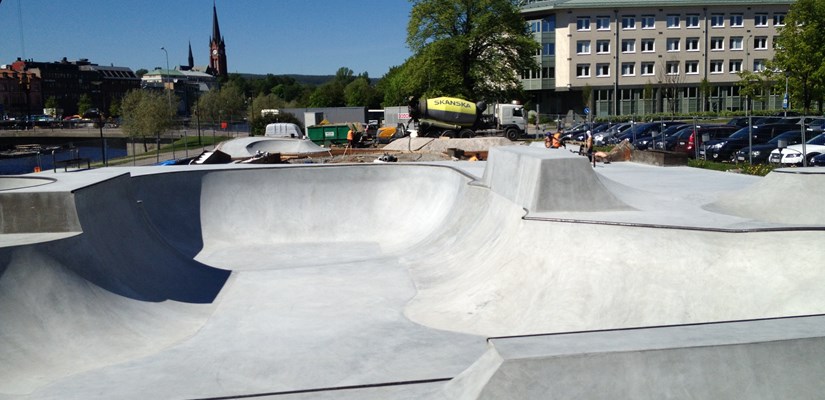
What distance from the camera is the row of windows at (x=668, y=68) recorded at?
70.6 meters

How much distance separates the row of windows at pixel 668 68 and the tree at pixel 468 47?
21.1 metres

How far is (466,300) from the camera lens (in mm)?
9789

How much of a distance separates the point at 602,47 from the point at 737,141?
1979 inches

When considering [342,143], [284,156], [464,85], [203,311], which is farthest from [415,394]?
[464,85]

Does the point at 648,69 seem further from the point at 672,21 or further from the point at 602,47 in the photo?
the point at 602,47

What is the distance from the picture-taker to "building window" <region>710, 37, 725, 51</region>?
70625mm

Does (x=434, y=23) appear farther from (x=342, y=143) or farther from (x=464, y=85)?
(x=342, y=143)

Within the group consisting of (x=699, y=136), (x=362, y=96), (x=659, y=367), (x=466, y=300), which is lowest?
(x=466, y=300)

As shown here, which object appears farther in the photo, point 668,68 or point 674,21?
point 668,68

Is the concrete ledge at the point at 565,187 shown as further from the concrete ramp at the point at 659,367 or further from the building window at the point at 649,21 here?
the building window at the point at 649,21

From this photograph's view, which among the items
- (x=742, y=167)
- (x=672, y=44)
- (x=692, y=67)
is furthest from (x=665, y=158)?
(x=692, y=67)

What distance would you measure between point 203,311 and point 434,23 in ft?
141

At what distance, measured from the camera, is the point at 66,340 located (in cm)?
815

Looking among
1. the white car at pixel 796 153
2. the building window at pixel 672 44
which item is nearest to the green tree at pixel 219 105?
the building window at pixel 672 44
